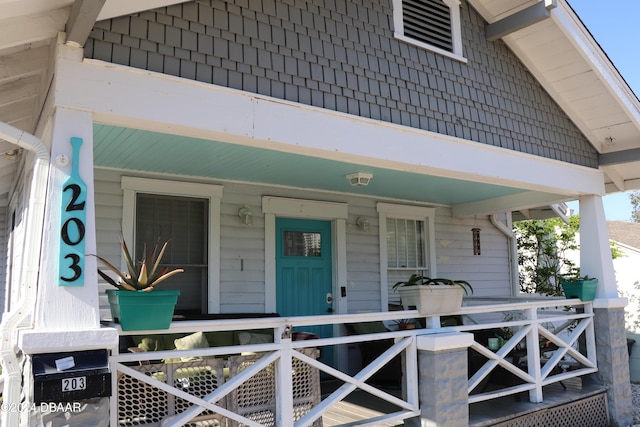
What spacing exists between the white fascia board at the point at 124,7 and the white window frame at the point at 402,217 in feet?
14.1

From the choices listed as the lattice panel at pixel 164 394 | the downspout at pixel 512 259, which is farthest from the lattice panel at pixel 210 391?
the downspout at pixel 512 259

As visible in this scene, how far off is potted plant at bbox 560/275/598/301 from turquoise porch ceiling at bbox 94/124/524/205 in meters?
1.35

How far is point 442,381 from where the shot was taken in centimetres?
416

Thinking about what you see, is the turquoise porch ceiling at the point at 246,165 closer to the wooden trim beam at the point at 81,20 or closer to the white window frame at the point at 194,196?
the white window frame at the point at 194,196

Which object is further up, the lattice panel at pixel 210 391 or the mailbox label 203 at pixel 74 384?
the mailbox label 203 at pixel 74 384

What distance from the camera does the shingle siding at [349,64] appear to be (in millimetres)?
3365

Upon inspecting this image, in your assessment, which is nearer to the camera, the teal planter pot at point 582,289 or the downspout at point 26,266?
the downspout at point 26,266

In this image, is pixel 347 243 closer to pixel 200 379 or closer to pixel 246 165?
pixel 246 165

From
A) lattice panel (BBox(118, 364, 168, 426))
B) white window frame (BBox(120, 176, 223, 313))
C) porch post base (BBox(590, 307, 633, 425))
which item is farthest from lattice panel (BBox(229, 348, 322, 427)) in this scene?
porch post base (BBox(590, 307, 633, 425))

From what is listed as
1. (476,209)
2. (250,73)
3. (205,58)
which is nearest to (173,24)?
(205,58)

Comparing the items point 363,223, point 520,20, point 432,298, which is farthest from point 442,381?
point 520,20

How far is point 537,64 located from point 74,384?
547 cm

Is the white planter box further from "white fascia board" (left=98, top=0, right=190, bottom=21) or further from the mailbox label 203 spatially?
"white fascia board" (left=98, top=0, right=190, bottom=21)

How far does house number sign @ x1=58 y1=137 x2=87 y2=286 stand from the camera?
2744mm
